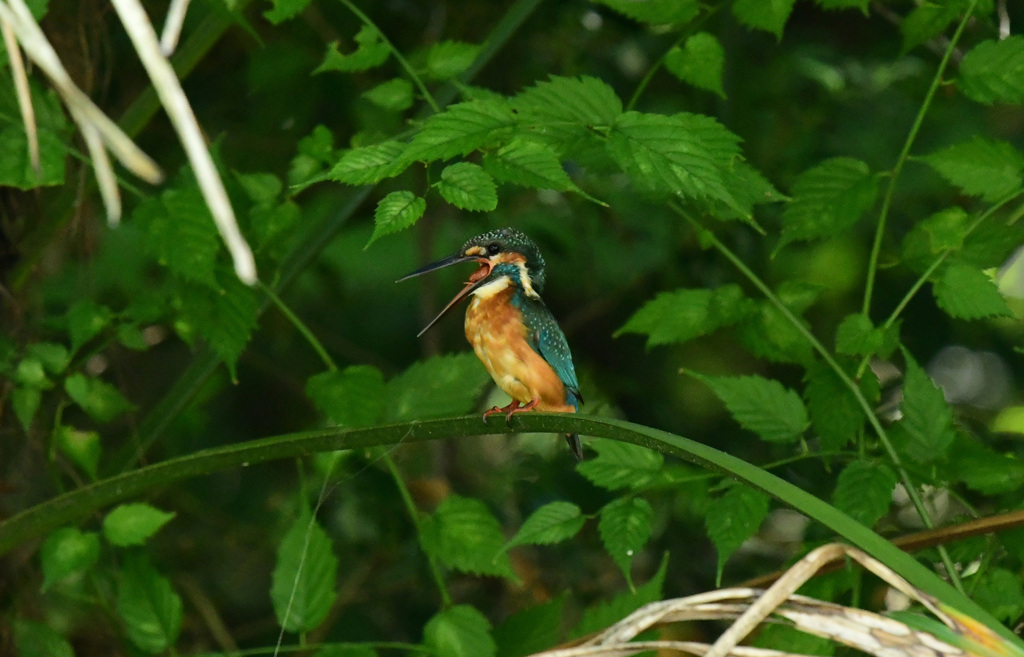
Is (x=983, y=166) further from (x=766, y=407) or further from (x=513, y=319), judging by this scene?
(x=513, y=319)

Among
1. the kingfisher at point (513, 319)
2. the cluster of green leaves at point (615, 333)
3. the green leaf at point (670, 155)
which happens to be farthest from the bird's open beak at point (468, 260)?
the green leaf at point (670, 155)

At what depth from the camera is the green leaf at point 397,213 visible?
4.47ft

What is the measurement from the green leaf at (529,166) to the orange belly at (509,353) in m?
0.37

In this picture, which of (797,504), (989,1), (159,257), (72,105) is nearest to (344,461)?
(159,257)

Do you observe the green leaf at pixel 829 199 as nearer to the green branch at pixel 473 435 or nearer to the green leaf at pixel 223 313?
the green branch at pixel 473 435

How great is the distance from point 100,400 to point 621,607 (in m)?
0.96

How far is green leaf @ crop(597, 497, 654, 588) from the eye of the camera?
157 cm

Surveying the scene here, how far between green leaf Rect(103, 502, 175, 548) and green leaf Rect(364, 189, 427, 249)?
690 mm

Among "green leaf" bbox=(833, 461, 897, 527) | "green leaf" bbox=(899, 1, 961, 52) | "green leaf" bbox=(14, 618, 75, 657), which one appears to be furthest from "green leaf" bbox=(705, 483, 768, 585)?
"green leaf" bbox=(14, 618, 75, 657)

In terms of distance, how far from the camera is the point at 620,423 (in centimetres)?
121

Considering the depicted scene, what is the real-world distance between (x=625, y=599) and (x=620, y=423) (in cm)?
68

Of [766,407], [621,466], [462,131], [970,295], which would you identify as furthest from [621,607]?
[462,131]

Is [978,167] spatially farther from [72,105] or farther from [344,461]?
[72,105]

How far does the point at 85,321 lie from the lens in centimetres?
189
